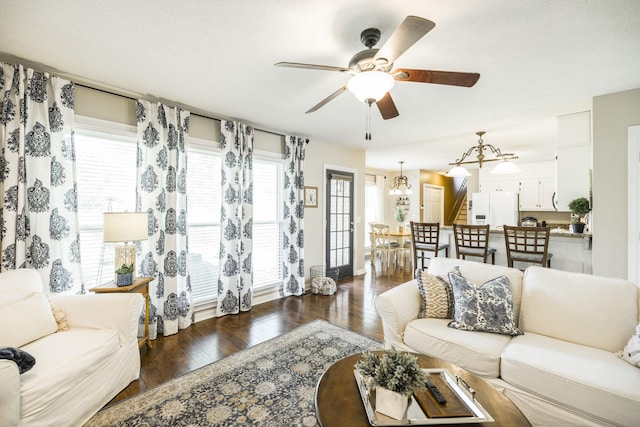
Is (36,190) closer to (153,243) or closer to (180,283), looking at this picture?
(153,243)

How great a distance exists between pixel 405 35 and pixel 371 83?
0.32m

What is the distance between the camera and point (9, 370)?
4.46 ft

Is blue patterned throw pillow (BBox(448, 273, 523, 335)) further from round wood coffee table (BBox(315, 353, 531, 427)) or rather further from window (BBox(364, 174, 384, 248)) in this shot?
window (BBox(364, 174, 384, 248))

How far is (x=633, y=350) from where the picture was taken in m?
1.60

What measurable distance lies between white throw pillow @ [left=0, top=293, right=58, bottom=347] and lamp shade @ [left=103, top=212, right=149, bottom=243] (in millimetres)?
599

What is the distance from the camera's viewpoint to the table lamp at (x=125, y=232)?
238 centimetres

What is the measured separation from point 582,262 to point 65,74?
564 cm

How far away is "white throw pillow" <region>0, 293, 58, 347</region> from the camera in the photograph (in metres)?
1.71

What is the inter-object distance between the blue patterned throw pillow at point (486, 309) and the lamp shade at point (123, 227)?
8.93ft

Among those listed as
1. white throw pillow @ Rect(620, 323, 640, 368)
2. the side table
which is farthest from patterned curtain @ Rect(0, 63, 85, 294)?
white throw pillow @ Rect(620, 323, 640, 368)

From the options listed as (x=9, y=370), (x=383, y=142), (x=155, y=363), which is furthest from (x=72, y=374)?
(x=383, y=142)

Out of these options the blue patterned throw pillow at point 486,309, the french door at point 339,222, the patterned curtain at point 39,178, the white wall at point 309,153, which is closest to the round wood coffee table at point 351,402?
the blue patterned throw pillow at point 486,309

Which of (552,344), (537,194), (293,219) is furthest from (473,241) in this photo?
(537,194)

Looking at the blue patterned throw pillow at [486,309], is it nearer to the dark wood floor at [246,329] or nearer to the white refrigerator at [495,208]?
the dark wood floor at [246,329]
